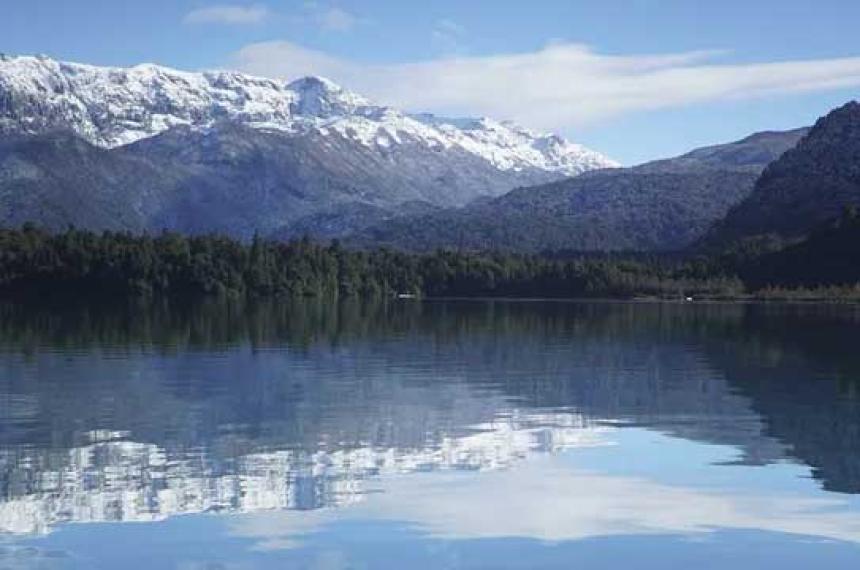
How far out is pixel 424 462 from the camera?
103 feet

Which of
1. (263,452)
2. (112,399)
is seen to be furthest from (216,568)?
(112,399)

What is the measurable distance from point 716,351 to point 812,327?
32.7m

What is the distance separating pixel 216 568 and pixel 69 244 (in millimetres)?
175612

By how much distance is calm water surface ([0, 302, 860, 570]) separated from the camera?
75.8ft

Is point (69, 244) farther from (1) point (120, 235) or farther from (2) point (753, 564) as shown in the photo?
(2) point (753, 564)

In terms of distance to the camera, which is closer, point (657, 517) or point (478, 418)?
point (657, 517)

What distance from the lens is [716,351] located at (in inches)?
2849

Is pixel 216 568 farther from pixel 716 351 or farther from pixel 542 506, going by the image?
pixel 716 351

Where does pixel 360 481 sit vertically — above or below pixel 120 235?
below

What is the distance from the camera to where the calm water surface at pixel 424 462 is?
23.1m

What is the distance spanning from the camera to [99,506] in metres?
25.8

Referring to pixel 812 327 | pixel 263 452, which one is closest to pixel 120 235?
pixel 812 327

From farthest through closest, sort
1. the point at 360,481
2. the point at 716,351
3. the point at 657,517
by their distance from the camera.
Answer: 1. the point at 716,351
2. the point at 360,481
3. the point at 657,517

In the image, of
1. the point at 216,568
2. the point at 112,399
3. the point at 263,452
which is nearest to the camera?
the point at 216,568
